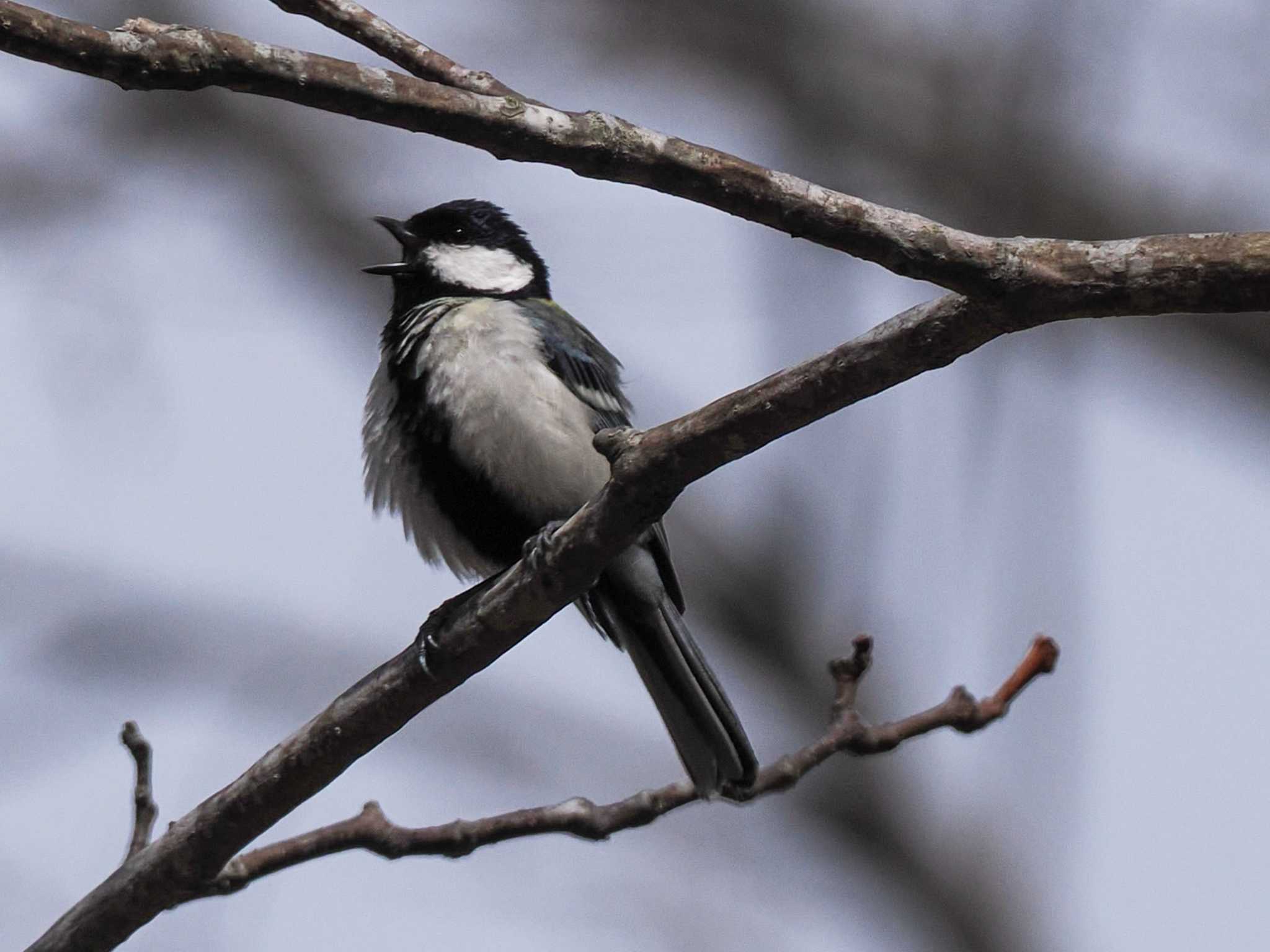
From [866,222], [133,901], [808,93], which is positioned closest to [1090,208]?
[808,93]

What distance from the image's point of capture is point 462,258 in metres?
5.36

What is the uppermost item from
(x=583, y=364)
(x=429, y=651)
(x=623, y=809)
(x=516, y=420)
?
(x=583, y=364)

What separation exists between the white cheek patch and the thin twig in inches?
84.1

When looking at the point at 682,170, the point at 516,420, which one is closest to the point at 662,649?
the point at 516,420

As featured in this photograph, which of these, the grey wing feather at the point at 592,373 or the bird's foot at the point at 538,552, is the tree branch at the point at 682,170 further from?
the grey wing feather at the point at 592,373

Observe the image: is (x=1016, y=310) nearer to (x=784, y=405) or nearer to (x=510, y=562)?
(x=784, y=405)

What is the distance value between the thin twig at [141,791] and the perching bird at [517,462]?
1.30m

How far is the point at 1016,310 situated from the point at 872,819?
9.73 ft

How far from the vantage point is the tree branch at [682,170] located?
2.38 meters

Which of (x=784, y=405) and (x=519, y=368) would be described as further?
(x=519, y=368)

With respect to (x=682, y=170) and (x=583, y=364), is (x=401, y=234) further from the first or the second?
(x=682, y=170)

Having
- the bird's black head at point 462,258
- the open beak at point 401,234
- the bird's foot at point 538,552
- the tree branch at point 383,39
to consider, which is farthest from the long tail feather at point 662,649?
the tree branch at point 383,39

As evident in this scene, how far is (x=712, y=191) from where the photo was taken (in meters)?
2.62

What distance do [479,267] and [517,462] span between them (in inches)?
49.3
